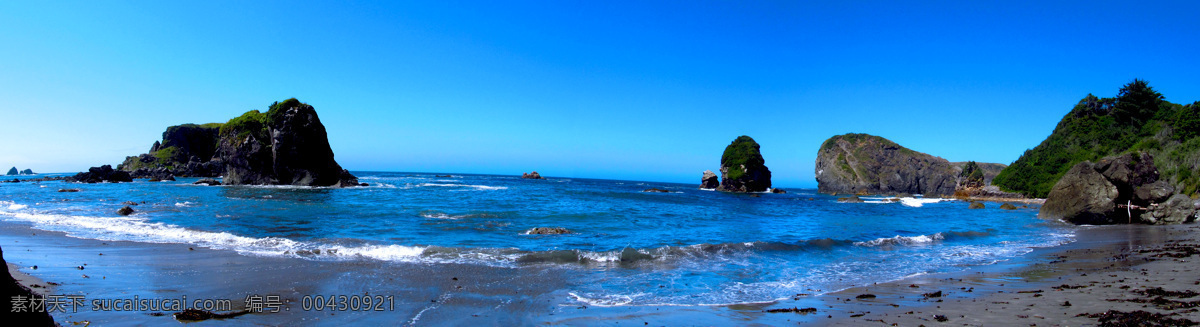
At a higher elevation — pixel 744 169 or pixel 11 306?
pixel 744 169

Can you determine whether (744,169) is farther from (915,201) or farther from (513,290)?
(513,290)

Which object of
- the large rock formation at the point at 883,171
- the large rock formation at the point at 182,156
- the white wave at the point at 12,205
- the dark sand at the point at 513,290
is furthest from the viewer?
the large rock formation at the point at 883,171

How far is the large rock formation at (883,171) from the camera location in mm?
101562

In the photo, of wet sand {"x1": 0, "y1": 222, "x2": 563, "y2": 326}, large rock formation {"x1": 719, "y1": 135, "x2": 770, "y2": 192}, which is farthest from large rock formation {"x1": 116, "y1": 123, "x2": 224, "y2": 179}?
large rock formation {"x1": 719, "y1": 135, "x2": 770, "y2": 192}

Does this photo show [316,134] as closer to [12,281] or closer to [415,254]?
[415,254]

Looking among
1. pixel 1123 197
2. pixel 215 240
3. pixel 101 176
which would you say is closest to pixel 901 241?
pixel 1123 197

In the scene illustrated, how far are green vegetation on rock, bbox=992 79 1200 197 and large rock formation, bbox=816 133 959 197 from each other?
3024cm

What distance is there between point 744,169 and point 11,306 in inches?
3277

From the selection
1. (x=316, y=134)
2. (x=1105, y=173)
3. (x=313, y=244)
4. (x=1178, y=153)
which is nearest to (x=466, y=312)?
(x=313, y=244)

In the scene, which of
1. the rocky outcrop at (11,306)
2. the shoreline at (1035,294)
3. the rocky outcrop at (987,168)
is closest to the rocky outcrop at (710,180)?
the rocky outcrop at (987,168)

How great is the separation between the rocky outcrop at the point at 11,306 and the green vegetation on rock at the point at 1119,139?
55.1m

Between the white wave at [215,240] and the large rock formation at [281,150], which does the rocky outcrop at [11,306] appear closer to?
the white wave at [215,240]

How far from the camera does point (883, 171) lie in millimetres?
104500

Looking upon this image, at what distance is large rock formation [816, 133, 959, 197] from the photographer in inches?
3999
